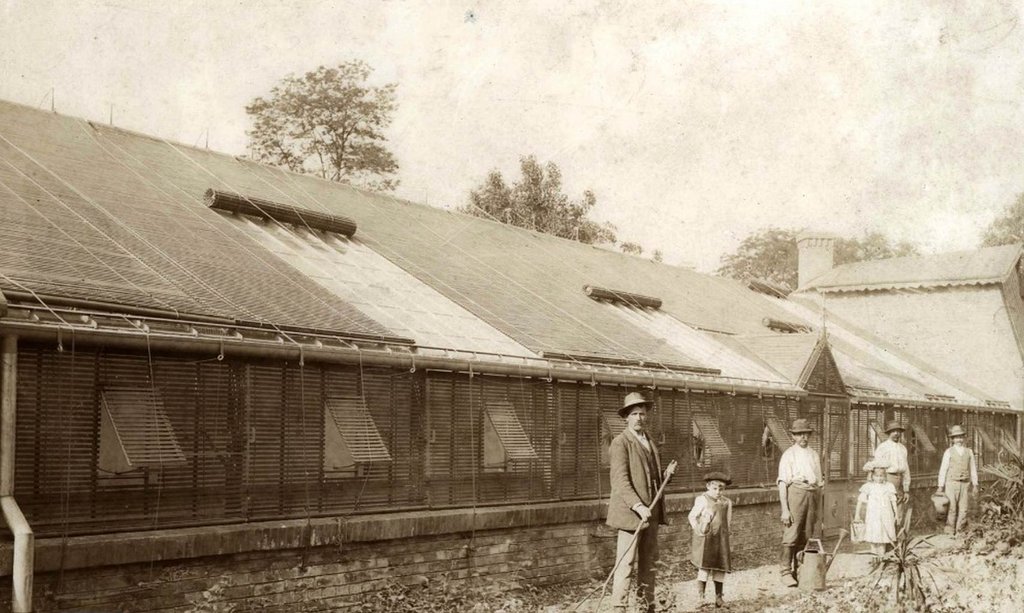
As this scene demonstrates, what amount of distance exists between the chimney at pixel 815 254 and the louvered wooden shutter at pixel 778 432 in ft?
77.4

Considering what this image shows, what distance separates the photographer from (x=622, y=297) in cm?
2122

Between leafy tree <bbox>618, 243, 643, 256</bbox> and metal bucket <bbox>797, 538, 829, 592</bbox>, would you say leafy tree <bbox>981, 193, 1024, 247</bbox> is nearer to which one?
leafy tree <bbox>618, 243, 643, 256</bbox>

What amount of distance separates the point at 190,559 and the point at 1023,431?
29217 mm

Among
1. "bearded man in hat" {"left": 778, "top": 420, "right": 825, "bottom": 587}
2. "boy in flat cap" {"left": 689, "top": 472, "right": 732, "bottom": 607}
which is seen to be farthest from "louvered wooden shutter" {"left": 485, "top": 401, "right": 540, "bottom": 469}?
"bearded man in hat" {"left": 778, "top": 420, "right": 825, "bottom": 587}

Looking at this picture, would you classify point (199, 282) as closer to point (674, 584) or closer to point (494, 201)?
point (674, 584)

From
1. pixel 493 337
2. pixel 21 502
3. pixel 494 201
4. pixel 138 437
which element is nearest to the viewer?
pixel 21 502

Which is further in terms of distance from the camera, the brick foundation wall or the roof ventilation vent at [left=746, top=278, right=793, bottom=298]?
the roof ventilation vent at [left=746, top=278, right=793, bottom=298]

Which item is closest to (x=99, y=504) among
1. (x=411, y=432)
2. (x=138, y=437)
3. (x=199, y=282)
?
(x=138, y=437)

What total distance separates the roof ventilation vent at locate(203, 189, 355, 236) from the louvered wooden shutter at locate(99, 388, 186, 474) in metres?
6.46

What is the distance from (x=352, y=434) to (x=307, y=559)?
143 centimetres

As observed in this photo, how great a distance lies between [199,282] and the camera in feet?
37.0

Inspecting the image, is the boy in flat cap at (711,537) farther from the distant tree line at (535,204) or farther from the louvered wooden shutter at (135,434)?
the distant tree line at (535,204)

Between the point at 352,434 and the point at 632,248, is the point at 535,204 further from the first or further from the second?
the point at 352,434

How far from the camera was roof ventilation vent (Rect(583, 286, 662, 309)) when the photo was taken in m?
20.6
